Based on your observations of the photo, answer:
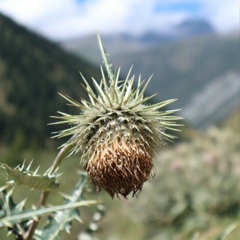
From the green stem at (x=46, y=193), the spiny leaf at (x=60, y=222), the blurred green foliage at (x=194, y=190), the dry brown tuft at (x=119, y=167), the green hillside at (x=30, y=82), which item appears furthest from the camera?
the green hillside at (x=30, y=82)

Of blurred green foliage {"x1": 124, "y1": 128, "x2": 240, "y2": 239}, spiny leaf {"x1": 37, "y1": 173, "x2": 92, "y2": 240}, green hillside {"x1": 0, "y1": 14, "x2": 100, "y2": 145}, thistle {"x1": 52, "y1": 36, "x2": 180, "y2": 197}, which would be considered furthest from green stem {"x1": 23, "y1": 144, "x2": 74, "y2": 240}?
green hillside {"x1": 0, "y1": 14, "x2": 100, "y2": 145}

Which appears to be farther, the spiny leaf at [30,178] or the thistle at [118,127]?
the thistle at [118,127]

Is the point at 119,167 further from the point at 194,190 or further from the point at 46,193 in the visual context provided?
the point at 194,190

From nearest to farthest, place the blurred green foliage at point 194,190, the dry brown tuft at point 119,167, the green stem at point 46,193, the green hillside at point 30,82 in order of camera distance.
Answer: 1. the dry brown tuft at point 119,167
2. the green stem at point 46,193
3. the blurred green foliage at point 194,190
4. the green hillside at point 30,82

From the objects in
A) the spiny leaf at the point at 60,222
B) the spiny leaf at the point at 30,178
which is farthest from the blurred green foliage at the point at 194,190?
the spiny leaf at the point at 30,178

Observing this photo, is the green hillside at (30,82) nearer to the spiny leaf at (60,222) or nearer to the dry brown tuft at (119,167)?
the spiny leaf at (60,222)

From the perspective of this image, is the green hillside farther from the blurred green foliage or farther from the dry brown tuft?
the dry brown tuft

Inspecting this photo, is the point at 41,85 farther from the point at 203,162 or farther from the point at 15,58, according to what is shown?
the point at 203,162

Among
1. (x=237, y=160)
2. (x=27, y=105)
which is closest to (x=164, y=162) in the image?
(x=237, y=160)
